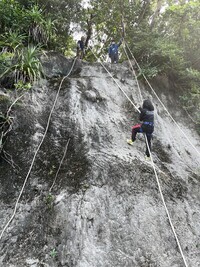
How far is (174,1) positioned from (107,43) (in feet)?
13.5

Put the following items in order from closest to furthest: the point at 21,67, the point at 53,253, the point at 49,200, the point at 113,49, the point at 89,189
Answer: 1. the point at 53,253
2. the point at 49,200
3. the point at 89,189
4. the point at 21,67
5. the point at 113,49

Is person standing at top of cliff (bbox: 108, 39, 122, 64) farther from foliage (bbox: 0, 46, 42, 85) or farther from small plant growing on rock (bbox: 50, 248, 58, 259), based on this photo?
small plant growing on rock (bbox: 50, 248, 58, 259)

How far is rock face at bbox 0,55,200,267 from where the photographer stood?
4.44 m

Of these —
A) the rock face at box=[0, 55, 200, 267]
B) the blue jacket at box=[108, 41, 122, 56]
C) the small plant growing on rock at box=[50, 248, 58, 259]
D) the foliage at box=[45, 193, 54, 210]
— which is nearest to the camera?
the small plant growing on rock at box=[50, 248, 58, 259]

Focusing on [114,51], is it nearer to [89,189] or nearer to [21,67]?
[21,67]

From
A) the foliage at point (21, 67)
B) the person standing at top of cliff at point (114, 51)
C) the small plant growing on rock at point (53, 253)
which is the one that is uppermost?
the person standing at top of cliff at point (114, 51)

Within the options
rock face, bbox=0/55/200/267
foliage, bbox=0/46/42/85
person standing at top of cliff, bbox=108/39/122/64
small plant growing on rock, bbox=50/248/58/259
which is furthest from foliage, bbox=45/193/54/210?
person standing at top of cliff, bbox=108/39/122/64

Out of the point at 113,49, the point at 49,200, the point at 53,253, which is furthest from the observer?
the point at 113,49

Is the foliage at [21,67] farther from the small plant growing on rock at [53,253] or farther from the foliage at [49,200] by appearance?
the small plant growing on rock at [53,253]

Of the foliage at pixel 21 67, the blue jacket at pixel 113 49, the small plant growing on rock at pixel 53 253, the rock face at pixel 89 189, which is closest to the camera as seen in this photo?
the small plant growing on rock at pixel 53 253

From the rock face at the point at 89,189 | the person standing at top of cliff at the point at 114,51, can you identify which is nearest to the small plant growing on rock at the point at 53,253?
the rock face at the point at 89,189

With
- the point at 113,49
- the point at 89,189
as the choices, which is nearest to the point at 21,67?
the point at 89,189

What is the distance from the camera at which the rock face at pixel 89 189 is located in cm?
444

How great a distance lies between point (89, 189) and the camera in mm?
5145
